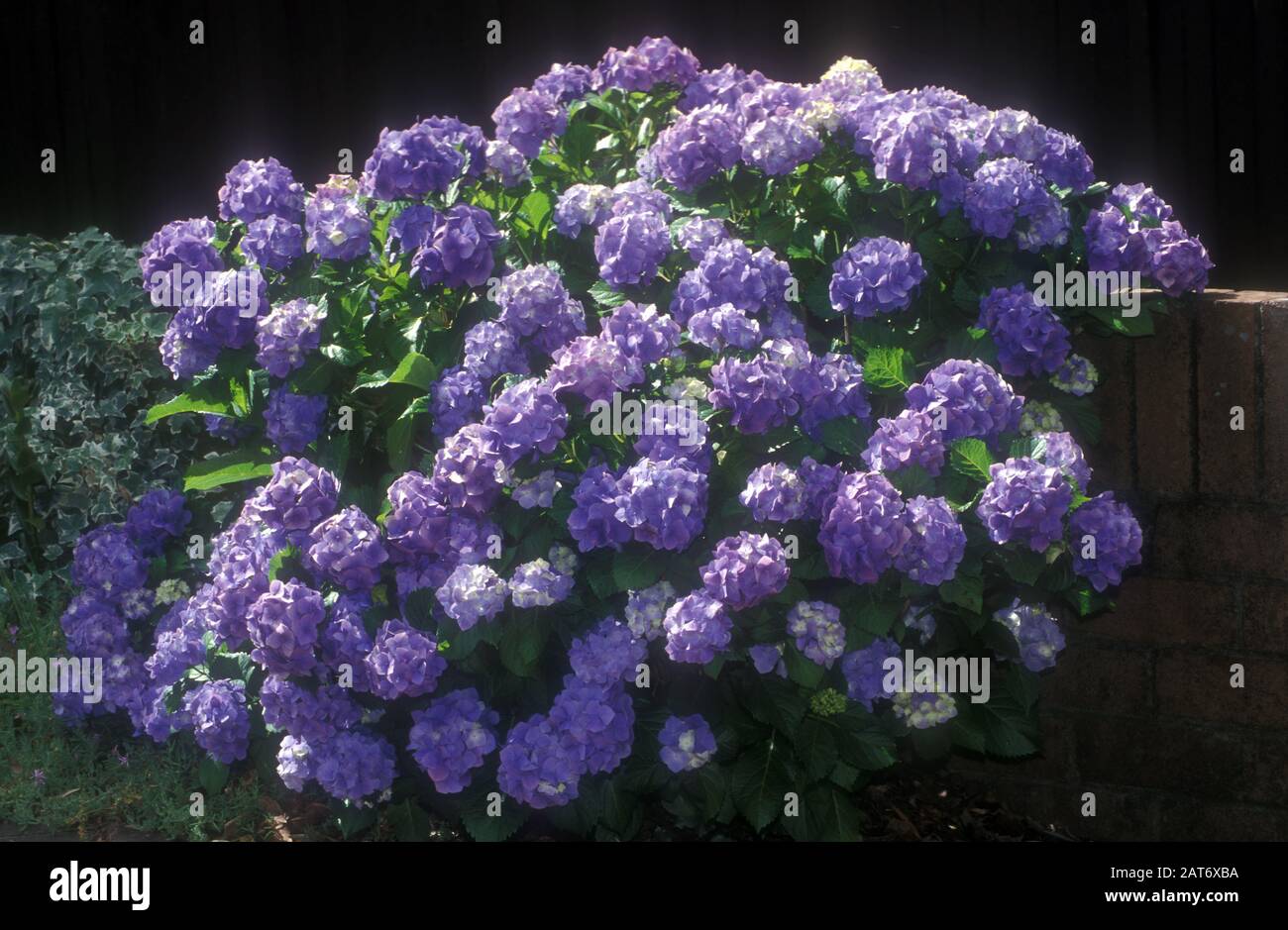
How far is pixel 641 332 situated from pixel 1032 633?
44.2 inches

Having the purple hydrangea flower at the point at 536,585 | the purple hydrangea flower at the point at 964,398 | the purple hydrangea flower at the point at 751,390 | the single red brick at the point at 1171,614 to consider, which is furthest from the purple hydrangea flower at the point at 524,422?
the single red brick at the point at 1171,614

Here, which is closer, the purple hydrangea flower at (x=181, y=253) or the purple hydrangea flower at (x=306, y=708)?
the purple hydrangea flower at (x=306, y=708)

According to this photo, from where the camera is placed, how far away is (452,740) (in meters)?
3.43

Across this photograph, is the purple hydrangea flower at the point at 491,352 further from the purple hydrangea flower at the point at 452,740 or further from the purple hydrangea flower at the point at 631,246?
the purple hydrangea flower at the point at 452,740

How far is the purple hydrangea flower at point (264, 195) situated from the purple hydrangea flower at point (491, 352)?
731mm

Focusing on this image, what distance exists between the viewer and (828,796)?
→ 3.53 metres

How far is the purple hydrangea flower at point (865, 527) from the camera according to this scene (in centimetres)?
315

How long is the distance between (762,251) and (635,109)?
97cm

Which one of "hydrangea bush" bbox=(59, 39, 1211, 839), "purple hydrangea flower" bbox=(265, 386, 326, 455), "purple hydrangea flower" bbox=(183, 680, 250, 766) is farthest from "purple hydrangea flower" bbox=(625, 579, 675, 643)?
"purple hydrangea flower" bbox=(183, 680, 250, 766)

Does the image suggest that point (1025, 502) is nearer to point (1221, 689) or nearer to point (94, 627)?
point (1221, 689)

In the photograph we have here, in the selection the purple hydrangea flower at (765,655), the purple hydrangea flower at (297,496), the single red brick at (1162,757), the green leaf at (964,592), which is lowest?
the single red brick at (1162,757)

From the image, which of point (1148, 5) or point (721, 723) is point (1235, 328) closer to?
point (721, 723)

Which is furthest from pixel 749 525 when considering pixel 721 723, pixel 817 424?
pixel 721 723
